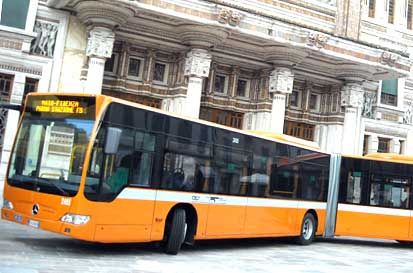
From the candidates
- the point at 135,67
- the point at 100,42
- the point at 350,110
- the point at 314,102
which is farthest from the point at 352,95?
the point at 100,42

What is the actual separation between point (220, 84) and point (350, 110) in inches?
239

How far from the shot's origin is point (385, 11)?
1006 inches

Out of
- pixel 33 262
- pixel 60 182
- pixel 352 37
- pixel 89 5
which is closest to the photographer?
pixel 33 262

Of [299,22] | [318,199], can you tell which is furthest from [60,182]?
[299,22]

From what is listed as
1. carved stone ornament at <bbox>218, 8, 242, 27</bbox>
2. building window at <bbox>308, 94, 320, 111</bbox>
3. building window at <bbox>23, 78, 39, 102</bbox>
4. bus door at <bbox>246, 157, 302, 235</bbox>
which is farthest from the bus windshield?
building window at <bbox>308, 94, 320, 111</bbox>

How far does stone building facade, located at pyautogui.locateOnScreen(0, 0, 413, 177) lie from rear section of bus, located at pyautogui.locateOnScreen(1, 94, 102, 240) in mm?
8418

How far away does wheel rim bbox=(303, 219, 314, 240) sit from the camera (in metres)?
13.9

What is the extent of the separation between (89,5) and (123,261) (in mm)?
10793

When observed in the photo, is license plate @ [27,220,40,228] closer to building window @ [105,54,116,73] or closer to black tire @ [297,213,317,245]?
black tire @ [297,213,317,245]

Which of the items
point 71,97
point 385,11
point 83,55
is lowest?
point 71,97

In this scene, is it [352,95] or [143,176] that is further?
[352,95]

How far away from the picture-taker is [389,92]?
1032 inches

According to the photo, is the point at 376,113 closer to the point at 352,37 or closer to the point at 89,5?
the point at 352,37

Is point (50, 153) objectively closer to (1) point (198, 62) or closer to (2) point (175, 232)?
(2) point (175, 232)
